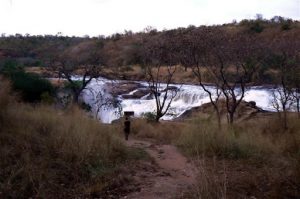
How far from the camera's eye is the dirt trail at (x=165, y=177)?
6863mm

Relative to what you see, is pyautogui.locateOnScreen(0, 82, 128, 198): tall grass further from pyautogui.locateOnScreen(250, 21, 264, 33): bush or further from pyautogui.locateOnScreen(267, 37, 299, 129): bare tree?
pyautogui.locateOnScreen(250, 21, 264, 33): bush

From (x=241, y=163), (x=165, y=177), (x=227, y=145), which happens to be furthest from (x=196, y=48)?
(x=165, y=177)

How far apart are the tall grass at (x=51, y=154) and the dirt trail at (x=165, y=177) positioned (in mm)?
635

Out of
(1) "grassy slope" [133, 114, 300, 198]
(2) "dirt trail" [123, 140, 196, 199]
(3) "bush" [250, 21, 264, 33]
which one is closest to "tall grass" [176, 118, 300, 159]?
(1) "grassy slope" [133, 114, 300, 198]

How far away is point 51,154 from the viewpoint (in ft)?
27.1

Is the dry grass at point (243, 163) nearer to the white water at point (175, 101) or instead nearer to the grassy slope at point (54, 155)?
the grassy slope at point (54, 155)

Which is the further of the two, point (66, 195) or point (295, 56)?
point (295, 56)

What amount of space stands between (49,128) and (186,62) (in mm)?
11657

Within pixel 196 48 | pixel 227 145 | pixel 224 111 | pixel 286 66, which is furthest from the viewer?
pixel 224 111

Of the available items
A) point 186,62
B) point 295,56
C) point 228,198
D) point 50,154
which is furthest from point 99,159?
point 295,56

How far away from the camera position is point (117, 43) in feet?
217

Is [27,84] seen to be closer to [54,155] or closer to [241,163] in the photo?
[54,155]

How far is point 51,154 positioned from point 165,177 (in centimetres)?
222

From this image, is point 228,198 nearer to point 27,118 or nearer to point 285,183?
point 285,183
